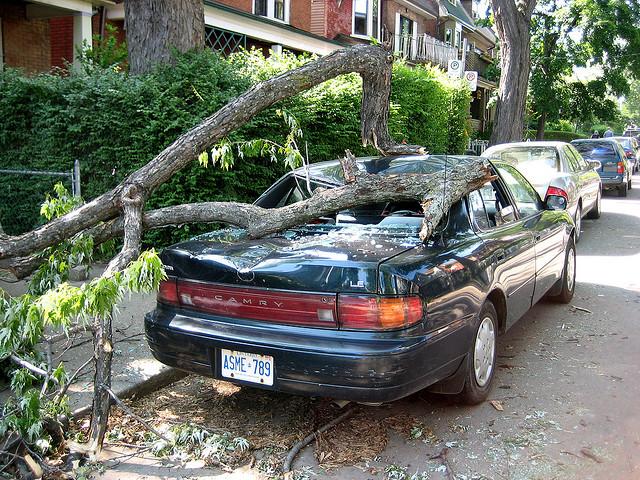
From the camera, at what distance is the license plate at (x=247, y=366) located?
12.2 ft

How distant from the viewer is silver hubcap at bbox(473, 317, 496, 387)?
14.2ft

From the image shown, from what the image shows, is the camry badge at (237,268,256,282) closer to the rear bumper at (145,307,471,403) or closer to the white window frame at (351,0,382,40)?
the rear bumper at (145,307,471,403)

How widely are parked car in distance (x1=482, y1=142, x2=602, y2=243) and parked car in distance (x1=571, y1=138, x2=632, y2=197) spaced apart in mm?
7272

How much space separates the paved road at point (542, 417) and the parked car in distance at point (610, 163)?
12.9 m

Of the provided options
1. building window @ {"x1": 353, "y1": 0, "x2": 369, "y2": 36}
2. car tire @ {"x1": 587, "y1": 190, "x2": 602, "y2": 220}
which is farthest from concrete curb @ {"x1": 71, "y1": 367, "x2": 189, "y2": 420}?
building window @ {"x1": 353, "y1": 0, "x2": 369, "y2": 36}

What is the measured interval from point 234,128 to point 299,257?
1671 mm

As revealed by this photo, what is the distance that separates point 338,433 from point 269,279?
110 cm

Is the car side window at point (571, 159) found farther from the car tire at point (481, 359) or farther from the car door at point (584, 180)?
the car tire at point (481, 359)

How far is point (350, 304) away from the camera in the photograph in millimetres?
3547

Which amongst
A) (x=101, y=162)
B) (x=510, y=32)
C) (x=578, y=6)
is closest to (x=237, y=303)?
(x=101, y=162)

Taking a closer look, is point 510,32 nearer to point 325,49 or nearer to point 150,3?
point 325,49

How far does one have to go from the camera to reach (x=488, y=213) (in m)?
5.03

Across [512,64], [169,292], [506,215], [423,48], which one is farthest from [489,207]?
[423,48]

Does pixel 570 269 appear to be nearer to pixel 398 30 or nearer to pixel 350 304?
pixel 350 304
